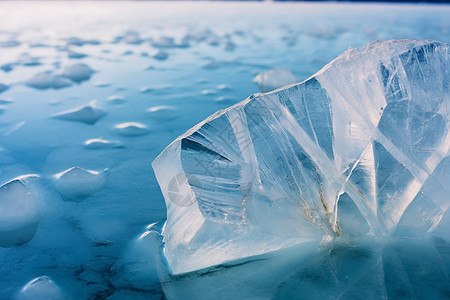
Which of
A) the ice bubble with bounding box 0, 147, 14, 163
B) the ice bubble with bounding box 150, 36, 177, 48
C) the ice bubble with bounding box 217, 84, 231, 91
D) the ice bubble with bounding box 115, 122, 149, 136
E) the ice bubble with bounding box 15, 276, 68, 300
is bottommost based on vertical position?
the ice bubble with bounding box 15, 276, 68, 300

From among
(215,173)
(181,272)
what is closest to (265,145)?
(215,173)

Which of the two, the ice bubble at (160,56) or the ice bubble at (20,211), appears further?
the ice bubble at (160,56)

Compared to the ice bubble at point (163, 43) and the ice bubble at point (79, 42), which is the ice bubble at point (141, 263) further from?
the ice bubble at point (79, 42)

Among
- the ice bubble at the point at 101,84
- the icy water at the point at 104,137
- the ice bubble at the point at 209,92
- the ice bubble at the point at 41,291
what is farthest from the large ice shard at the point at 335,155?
the ice bubble at the point at 101,84

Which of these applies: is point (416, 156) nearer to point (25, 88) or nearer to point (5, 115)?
point (5, 115)

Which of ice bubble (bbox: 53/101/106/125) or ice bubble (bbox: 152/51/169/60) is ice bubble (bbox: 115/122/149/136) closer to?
ice bubble (bbox: 53/101/106/125)

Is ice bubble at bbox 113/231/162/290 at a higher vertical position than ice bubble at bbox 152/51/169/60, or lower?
lower

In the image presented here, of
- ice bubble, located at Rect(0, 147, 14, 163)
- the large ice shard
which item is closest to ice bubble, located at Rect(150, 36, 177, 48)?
ice bubble, located at Rect(0, 147, 14, 163)
